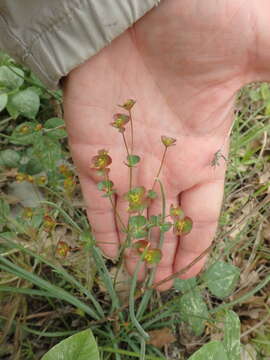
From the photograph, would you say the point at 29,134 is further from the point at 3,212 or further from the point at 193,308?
the point at 193,308

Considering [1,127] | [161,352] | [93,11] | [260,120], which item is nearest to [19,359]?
[161,352]

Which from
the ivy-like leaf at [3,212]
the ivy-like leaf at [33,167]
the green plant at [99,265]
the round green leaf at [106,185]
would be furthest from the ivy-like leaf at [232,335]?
the ivy-like leaf at [33,167]

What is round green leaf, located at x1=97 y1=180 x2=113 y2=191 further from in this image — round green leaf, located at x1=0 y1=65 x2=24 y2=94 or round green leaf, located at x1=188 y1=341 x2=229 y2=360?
round green leaf, located at x1=0 y1=65 x2=24 y2=94

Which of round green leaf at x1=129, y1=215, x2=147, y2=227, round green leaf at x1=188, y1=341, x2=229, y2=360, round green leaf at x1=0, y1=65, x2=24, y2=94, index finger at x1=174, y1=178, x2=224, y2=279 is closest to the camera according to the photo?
round green leaf at x1=188, y1=341, x2=229, y2=360

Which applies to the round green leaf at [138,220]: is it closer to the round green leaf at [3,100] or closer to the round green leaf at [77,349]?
the round green leaf at [77,349]

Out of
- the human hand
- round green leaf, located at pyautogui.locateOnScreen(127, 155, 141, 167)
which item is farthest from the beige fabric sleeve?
round green leaf, located at pyautogui.locateOnScreen(127, 155, 141, 167)

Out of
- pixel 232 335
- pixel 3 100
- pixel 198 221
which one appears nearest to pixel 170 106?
pixel 198 221
